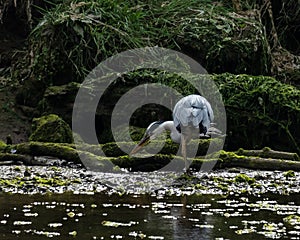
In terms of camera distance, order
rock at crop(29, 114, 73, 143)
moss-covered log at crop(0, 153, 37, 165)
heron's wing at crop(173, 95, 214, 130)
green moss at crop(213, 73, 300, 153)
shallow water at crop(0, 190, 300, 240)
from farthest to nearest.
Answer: green moss at crop(213, 73, 300, 153), rock at crop(29, 114, 73, 143), moss-covered log at crop(0, 153, 37, 165), heron's wing at crop(173, 95, 214, 130), shallow water at crop(0, 190, 300, 240)

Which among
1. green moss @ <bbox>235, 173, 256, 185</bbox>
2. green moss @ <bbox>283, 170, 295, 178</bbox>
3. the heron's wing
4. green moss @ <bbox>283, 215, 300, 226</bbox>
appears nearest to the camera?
green moss @ <bbox>283, 215, 300, 226</bbox>

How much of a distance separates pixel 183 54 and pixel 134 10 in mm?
1179

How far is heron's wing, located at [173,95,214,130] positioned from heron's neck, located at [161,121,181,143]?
6.3 inches

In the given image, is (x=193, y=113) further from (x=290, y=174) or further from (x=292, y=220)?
(x=292, y=220)

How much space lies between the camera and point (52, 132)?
24.8 ft

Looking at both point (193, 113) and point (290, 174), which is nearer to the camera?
point (290, 174)

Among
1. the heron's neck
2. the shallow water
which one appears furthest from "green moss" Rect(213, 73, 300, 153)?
the shallow water

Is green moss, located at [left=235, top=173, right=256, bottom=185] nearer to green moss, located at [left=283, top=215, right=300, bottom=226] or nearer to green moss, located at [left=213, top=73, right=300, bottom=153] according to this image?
green moss, located at [left=283, top=215, right=300, bottom=226]

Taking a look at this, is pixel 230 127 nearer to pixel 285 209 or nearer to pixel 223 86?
pixel 223 86

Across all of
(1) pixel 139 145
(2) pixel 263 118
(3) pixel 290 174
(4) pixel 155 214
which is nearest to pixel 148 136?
(1) pixel 139 145

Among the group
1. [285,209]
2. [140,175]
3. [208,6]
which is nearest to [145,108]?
[140,175]

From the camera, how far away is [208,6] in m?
10.3

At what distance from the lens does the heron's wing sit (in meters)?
6.44

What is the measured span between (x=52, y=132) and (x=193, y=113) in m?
1.81
